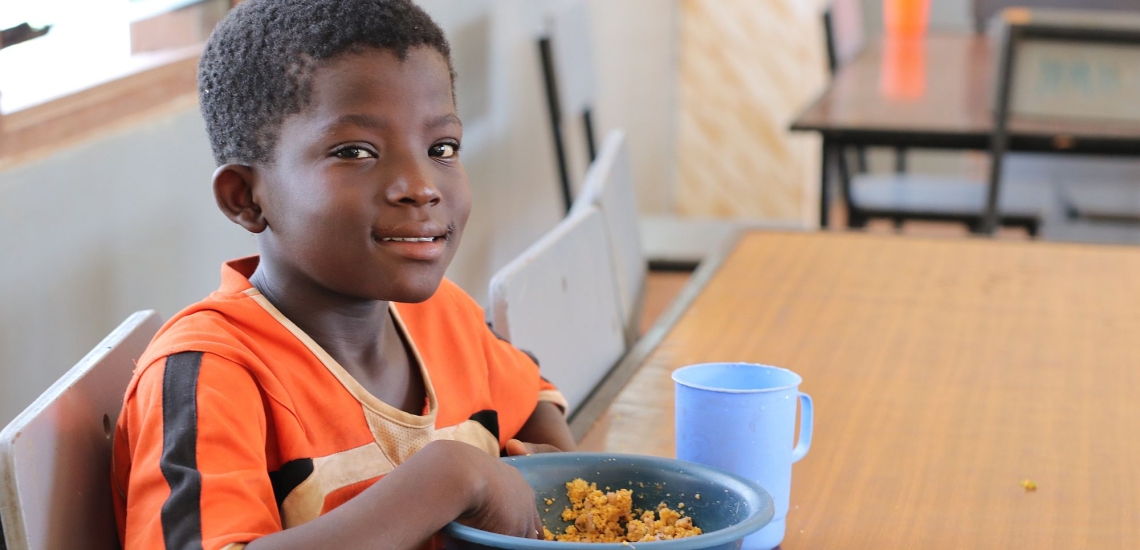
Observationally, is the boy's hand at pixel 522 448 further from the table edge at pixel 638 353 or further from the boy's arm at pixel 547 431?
the table edge at pixel 638 353

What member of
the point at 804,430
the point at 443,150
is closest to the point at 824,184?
the point at 804,430

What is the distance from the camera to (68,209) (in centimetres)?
122

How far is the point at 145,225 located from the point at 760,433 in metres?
0.82

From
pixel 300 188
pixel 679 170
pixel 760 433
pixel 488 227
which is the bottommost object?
pixel 679 170

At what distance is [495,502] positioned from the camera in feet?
2.53

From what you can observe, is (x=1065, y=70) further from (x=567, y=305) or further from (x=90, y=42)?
(x=90, y=42)

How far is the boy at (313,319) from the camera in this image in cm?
73

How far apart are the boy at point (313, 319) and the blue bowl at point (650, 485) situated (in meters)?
0.06

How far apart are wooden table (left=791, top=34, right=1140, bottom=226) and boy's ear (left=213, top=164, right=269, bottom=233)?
6.91 feet

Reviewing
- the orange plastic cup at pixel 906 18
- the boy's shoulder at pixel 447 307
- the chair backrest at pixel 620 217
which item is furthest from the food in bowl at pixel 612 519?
the orange plastic cup at pixel 906 18

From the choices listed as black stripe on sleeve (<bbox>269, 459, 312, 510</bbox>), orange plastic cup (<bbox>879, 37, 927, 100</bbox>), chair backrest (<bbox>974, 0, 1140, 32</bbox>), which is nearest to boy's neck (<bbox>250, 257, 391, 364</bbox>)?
black stripe on sleeve (<bbox>269, 459, 312, 510</bbox>)

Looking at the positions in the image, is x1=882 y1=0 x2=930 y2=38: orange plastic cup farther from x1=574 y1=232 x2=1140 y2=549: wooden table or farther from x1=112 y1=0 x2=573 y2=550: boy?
x1=112 y1=0 x2=573 y2=550: boy

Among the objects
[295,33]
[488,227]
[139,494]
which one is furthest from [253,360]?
[488,227]

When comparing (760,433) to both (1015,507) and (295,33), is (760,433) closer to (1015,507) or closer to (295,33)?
(1015,507)
